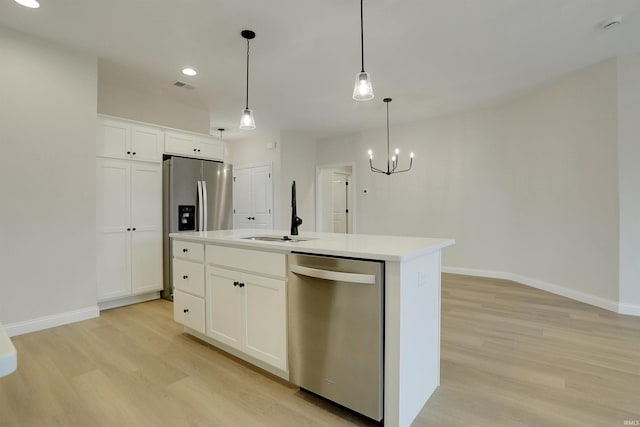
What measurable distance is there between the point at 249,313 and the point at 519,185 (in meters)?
4.32

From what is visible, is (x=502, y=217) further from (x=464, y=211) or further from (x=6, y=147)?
(x=6, y=147)

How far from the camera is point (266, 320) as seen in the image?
1.97 m

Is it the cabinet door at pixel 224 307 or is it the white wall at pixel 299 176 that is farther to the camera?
the white wall at pixel 299 176

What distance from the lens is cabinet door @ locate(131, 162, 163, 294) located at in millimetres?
3584

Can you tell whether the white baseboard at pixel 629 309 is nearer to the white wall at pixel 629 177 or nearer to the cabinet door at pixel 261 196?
the white wall at pixel 629 177

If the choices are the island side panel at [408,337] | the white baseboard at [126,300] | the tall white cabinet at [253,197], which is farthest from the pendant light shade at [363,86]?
the tall white cabinet at [253,197]

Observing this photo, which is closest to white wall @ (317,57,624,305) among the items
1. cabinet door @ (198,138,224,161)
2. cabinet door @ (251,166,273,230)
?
cabinet door @ (251,166,273,230)

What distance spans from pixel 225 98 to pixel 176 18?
72.7 inches

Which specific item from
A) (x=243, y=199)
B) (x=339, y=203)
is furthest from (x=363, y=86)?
(x=339, y=203)

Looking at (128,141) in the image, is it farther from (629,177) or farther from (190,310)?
(629,177)

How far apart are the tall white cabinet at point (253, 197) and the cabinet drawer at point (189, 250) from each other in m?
3.27

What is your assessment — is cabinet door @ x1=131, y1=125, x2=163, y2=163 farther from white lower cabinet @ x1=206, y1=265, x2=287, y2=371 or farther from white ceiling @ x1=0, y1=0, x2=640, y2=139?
white lower cabinet @ x1=206, y1=265, x2=287, y2=371

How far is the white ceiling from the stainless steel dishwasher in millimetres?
2070

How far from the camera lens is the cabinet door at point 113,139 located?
3305 mm
